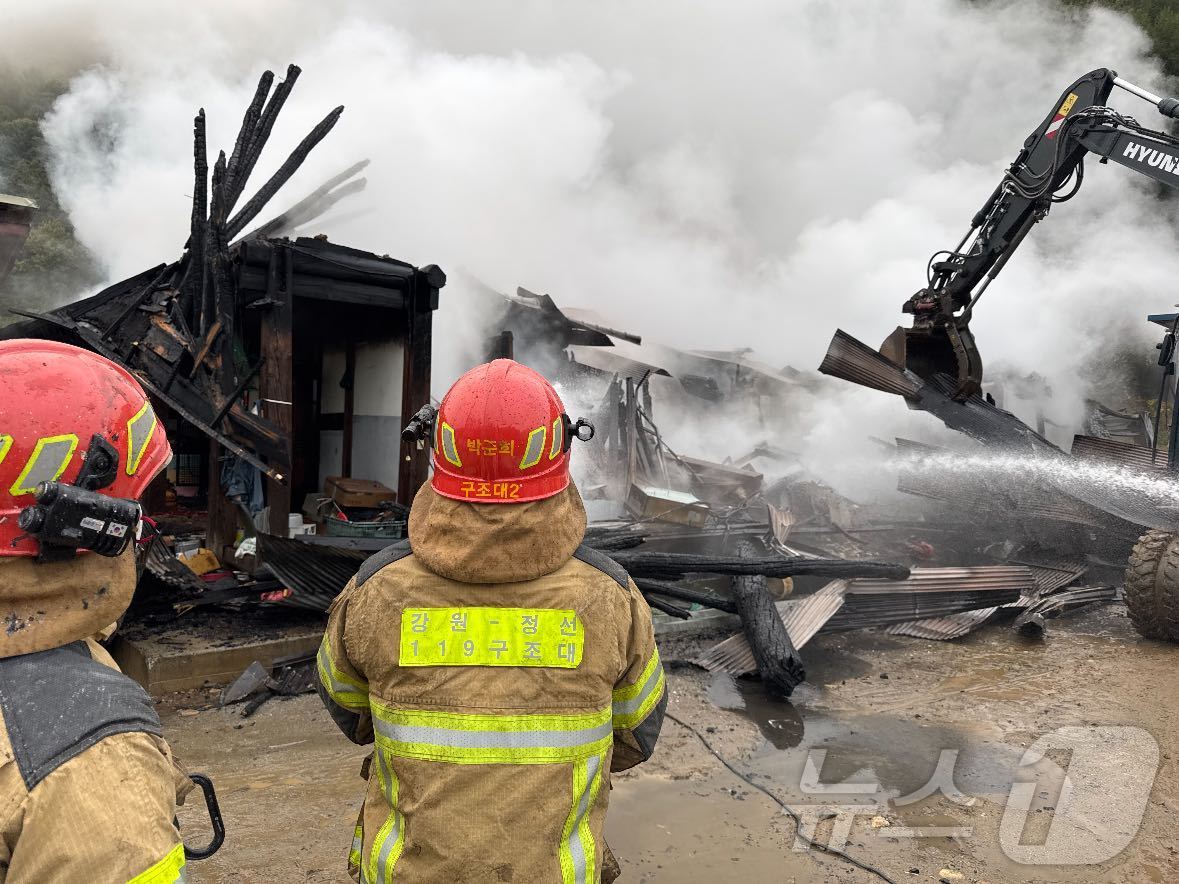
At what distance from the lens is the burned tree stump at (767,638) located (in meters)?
6.03

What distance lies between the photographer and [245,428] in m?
6.25

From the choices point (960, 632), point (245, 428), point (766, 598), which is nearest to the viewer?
point (245, 428)

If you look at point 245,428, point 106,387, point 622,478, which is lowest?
point 622,478

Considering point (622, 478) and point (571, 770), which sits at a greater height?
point (571, 770)

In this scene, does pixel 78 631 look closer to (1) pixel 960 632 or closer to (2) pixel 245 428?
(2) pixel 245 428

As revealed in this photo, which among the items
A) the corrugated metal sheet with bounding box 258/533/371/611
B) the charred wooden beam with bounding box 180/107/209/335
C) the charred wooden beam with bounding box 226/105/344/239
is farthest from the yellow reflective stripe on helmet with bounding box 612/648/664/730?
the charred wooden beam with bounding box 226/105/344/239

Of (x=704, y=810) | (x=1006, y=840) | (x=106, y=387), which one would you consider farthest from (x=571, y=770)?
(x=1006, y=840)

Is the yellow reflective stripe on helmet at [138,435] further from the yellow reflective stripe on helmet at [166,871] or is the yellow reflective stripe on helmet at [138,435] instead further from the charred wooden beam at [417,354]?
the charred wooden beam at [417,354]

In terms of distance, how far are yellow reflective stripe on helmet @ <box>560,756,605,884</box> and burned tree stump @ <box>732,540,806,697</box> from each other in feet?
15.0

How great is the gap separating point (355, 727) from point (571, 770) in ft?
2.00

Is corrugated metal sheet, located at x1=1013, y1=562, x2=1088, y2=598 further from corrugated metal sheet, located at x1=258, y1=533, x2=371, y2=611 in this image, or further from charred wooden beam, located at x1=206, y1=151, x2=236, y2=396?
charred wooden beam, located at x1=206, y1=151, x2=236, y2=396

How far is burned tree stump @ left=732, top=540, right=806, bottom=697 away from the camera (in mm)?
6027

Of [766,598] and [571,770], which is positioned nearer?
[571,770]

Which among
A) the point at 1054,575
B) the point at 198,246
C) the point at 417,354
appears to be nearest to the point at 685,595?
the point at 417,354
